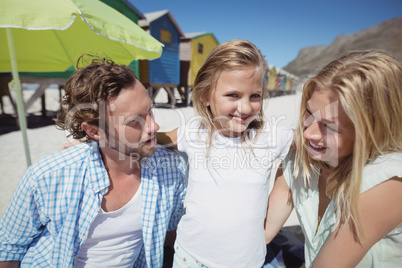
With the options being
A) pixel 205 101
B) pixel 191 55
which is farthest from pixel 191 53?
pixel 205 101

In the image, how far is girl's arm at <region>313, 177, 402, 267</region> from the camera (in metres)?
1.15

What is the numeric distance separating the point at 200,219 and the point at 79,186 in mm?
924

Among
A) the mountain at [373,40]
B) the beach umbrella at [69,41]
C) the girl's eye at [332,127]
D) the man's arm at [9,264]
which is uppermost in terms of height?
the mountain at [373,40]

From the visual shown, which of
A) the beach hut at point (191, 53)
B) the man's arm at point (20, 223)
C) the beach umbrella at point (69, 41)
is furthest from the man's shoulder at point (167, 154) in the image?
the beach hut at point (191, 53)

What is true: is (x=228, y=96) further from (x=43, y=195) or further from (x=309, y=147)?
(x=43, y=195)

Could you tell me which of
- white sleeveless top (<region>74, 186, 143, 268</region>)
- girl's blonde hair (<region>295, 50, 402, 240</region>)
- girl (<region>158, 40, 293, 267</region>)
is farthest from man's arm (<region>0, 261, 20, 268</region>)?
girl's blonde hair (<region>295, 50, 402, 240</region>)

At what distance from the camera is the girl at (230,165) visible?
60.4 inches

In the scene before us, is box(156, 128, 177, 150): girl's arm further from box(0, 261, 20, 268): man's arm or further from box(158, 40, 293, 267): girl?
box(0, 261, 20, 268): man's arm

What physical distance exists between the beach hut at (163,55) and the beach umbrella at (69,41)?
8.08m

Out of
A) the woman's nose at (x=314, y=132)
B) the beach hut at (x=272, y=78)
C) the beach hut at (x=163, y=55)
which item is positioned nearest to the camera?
the woman's nose at (x=314, y=132)

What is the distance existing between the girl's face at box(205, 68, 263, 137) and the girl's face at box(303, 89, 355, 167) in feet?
1.39

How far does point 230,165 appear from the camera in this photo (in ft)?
5.53

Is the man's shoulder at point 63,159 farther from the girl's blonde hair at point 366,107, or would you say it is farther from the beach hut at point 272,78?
the beach hut at point 272,78

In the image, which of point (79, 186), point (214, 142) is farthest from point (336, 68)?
point (79, 186)
